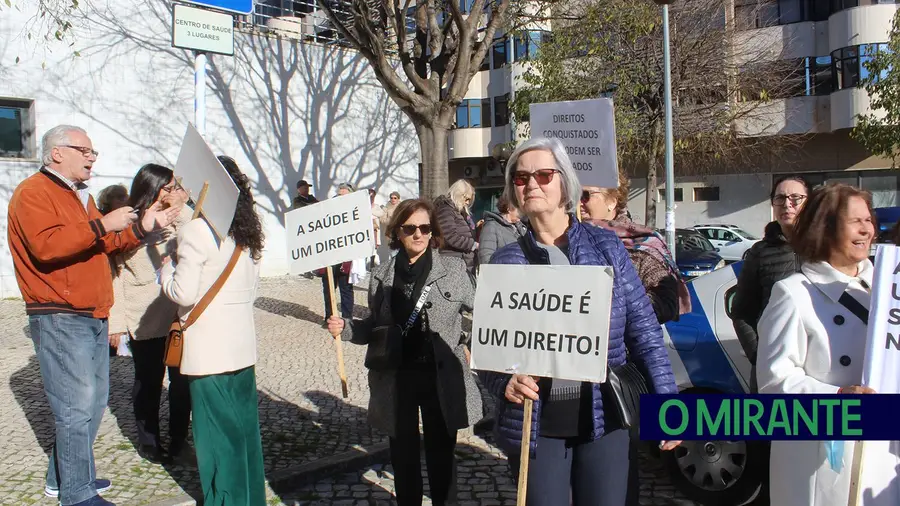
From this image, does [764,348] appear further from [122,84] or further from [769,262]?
[122,84]

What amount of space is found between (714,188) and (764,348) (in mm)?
32886

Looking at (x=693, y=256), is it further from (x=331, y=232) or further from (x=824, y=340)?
(x=824, y=340)

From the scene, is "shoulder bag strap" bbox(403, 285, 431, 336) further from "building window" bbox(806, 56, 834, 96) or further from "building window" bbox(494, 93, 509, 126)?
"building window" bbox(494, 93, 509, 126)

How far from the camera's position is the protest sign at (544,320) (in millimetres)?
2576

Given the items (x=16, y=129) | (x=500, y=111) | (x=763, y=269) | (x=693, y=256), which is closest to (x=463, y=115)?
(x=500, y=111)

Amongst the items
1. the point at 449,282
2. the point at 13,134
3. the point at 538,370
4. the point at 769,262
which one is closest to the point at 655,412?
the point at 538,370

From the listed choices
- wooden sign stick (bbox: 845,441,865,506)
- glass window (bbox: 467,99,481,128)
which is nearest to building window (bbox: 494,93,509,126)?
glass window (bbox: 467,99,481,128)

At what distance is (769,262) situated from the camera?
428 centimetres

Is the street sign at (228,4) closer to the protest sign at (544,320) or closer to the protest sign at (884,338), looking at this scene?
the protest sign at (544,320)

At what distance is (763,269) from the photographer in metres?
4.30

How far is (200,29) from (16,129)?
10259 millimetres

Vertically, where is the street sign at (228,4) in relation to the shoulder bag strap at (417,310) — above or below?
above

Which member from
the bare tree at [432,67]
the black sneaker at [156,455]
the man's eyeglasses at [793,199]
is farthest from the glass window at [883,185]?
the black sneaker at [156,455]

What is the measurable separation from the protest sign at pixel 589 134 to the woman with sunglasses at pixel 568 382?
2.20 m
